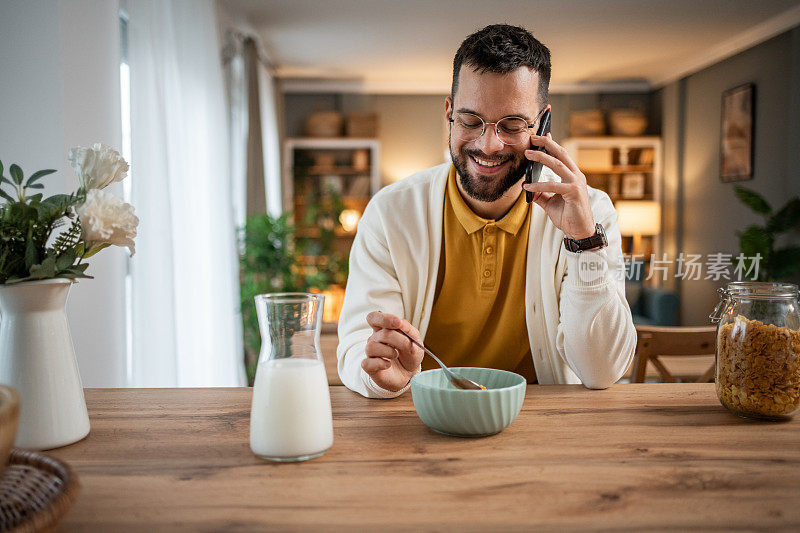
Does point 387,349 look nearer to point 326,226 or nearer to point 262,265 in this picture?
point 262,265

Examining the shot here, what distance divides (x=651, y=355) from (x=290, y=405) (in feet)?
5.28

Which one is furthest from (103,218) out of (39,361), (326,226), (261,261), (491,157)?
(326,226)

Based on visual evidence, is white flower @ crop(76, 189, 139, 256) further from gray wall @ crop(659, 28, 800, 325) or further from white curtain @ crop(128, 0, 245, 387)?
gray wall @ crop(659, 28, 800, 325)

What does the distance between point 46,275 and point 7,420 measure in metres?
0.26

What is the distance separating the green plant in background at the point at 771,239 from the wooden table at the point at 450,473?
4085 millimetres

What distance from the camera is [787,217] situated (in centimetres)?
452

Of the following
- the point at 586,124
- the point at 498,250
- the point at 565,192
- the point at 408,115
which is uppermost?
the point at 408,115

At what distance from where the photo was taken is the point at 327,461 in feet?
2.63

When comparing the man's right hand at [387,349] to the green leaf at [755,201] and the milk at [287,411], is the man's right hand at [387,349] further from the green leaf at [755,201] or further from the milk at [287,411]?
the green leaf at [755,201]

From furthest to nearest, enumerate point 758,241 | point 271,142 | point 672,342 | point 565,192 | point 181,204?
point 271,142
point 758,241
point 181,204
point 672,342
point 565,192

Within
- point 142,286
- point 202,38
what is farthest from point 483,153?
point 202,38

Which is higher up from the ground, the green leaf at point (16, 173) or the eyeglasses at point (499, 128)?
the eyeglasses at point (499, 128)

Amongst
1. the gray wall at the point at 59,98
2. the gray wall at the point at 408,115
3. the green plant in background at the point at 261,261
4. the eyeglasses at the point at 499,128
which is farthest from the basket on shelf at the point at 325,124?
the eyeglasses at the point at 499,128

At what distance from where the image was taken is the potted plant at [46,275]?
80 centimetres
